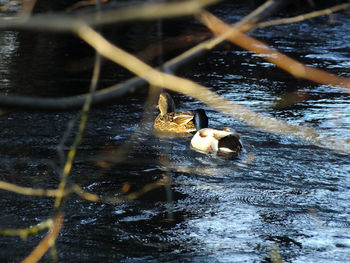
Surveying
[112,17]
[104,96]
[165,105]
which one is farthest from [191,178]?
[112,17]

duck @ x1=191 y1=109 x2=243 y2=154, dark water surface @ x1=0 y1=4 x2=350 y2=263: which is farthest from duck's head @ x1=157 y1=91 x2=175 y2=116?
duck @ x1=191 y1=109 x2=243 y2=154

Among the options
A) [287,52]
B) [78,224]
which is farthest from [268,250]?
[287,52]

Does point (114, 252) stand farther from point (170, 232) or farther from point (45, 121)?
point (45, 121)

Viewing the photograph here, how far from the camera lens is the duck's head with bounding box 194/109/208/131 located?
855 centimetres

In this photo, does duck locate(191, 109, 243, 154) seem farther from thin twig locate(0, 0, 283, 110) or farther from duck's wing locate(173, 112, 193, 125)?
thin twig locate(0, 0, 283, 110)

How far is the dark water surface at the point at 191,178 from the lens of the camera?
5.35 meters

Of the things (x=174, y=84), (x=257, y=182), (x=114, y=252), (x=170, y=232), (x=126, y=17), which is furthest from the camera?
(x=257, y=182)

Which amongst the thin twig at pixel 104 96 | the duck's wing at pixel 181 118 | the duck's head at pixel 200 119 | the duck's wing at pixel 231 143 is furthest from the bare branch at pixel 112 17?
the duck's wing at pixel 181 118

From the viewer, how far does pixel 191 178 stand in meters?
7.01

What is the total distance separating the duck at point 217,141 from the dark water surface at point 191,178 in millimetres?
135

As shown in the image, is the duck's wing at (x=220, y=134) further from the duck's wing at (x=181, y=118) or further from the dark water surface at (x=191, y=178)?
the duck's wing at (x=181, y=118)

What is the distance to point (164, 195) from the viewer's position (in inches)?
257

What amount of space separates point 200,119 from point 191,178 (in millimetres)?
1740

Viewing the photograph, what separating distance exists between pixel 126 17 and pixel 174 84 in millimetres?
281
